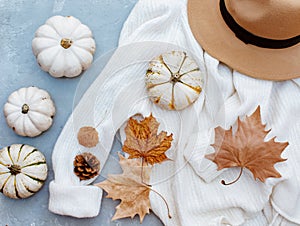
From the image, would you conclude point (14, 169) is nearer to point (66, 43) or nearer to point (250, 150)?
point (66, 43)

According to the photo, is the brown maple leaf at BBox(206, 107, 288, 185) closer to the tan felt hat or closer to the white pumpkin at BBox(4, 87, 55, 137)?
the tan felt hat

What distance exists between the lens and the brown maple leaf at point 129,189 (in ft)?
4.09

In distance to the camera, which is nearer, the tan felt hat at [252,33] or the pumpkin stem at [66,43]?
the tan felt hat at [252,33]

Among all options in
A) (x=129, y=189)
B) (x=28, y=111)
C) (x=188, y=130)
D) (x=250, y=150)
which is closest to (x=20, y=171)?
(x=28, y=111)

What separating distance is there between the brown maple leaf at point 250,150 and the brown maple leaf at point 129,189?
199mm

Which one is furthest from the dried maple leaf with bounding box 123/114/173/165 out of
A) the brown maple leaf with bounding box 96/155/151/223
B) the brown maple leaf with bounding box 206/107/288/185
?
the brown maple leaf with bounding box 206/107/288/185

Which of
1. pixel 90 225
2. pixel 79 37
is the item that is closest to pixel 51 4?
pixel 79 37

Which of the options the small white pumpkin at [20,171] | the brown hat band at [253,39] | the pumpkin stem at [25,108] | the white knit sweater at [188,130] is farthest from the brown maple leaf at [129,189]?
the brown hat band at [253,39]

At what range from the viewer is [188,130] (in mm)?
1263

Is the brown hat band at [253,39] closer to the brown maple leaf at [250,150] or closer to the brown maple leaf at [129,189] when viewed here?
the brown maple leaf at [250,150]

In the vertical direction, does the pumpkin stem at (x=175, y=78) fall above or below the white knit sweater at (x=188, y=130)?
above

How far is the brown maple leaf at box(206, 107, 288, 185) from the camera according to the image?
1212 mm

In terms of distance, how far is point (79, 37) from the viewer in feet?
4.23

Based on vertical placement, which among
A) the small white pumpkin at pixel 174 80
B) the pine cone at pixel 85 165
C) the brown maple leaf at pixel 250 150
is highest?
the small white pumpkin at pixel 174 80
